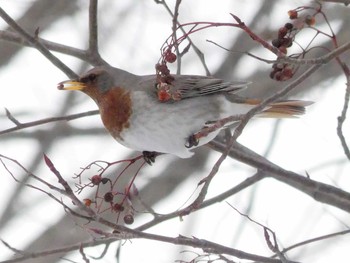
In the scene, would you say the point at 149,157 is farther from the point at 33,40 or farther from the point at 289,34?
the point at 289,34

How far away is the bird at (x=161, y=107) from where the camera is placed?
4043 millimetres

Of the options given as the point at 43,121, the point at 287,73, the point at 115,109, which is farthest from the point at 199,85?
the point at 287,73

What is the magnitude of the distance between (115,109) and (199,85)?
0.45 metres

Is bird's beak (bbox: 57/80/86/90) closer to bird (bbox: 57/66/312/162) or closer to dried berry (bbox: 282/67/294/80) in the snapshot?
bird (bbox: 57/66/312/162)

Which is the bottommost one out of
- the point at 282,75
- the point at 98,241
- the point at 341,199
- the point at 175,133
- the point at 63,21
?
the point at 98,241

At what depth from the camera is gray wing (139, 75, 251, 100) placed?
421cm

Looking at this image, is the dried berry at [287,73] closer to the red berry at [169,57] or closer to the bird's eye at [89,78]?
the red berry at [169,57]

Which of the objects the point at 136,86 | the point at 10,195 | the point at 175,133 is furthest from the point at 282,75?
the point at 10,195

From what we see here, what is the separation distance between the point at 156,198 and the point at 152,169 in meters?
0.33

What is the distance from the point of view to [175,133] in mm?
4066

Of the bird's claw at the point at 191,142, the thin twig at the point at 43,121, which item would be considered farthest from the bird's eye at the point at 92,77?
the bird's claw at the point at 191,142

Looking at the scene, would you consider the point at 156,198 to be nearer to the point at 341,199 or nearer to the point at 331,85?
the point at 331,85

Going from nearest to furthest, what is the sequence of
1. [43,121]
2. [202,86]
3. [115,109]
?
1. [43,121]
2. [115,109]
3. [202,86]

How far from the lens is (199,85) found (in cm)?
427
